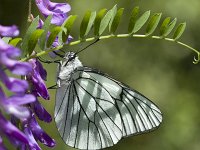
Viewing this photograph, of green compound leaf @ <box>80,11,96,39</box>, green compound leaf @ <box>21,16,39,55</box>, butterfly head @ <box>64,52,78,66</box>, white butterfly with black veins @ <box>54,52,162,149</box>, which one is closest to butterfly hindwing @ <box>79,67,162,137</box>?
white butterfly with black veins @ <box>54,52,162,149</box>

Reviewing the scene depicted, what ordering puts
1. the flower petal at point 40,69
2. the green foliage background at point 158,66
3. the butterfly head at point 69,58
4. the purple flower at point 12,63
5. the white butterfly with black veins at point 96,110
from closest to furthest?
the purple flower at point 12,63 → the flower petal at point 40,69 → the butterfly head at point 69,58 → the white butterfly with black veins at point 96,110 → the green foliage background at point 158,66

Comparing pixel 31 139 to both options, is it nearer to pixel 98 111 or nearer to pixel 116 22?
pixel 116 22

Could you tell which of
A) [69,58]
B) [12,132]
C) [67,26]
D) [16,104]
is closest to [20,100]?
[16,104]

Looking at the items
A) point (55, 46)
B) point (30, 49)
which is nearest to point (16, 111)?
point (30, 49)

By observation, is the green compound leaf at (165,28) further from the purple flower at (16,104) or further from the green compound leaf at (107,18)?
the purple flower at (16,104)

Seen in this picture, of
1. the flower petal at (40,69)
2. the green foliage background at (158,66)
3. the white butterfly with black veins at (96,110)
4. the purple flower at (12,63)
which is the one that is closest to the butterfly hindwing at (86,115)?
the white butterfly with black veins at (96,110)

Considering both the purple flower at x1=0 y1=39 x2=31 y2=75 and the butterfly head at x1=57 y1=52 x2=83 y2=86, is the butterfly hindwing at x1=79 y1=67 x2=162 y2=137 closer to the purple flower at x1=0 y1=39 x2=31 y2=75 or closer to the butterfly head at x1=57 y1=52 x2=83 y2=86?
the butterfly head at x1=57 y1=52 x2=83 y2=86

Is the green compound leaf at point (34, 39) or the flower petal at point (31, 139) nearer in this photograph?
the green compound leaf at point (34, 39)
